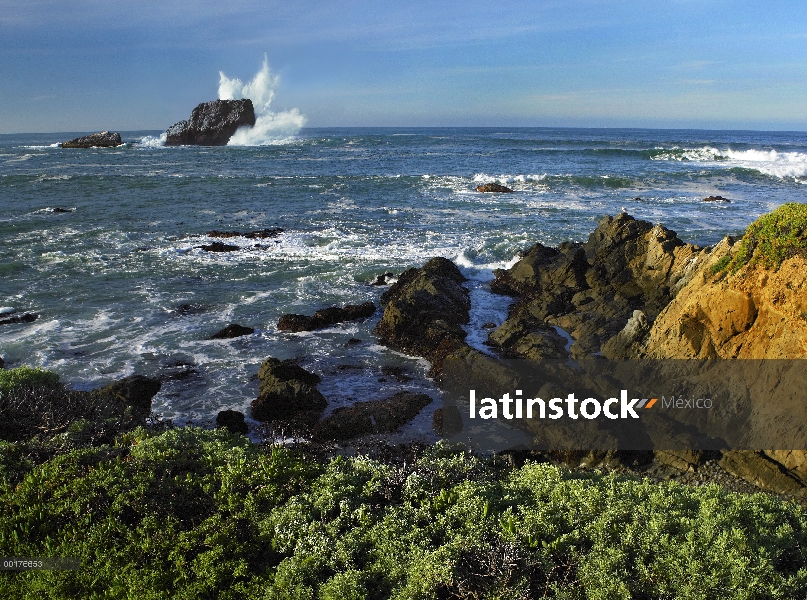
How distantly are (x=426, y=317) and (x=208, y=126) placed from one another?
9076cm

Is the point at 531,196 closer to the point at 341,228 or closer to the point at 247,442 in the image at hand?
the point at 341,228

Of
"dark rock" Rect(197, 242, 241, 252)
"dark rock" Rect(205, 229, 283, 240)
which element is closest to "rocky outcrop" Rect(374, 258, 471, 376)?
"dark rock" Rect(197, 242, 241, 252)

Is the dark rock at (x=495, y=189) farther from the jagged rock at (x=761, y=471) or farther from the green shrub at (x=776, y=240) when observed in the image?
the jagged rock at (x=761, y=471)

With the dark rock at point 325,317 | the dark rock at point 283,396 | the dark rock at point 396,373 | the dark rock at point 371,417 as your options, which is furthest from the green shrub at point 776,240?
the dark rock at point 325,317

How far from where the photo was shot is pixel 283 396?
40.3 ft

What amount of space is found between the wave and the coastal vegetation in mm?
58038

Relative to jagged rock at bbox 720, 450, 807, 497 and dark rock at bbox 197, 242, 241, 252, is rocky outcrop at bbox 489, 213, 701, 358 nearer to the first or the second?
jagged rock at bbox 720, 450, 807, 497

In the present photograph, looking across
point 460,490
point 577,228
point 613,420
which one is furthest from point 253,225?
point 460,490

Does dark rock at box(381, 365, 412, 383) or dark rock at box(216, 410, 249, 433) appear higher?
dark rock at box(381, 365, 412, 383)

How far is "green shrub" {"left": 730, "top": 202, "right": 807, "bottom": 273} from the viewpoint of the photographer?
424 inches

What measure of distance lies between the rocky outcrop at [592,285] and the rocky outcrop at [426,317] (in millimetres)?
1418

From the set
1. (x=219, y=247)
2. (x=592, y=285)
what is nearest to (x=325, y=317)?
(x=592, y=285)

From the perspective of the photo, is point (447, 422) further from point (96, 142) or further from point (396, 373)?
point (96, 142)

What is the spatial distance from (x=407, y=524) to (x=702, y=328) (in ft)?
28.5
